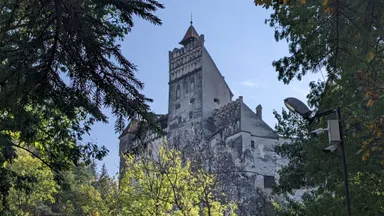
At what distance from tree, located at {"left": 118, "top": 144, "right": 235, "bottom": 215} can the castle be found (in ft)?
61.4

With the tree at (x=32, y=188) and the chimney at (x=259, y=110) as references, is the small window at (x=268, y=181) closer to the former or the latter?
the chimney at (x=259, y=110)

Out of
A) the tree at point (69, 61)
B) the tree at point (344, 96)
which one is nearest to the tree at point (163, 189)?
the tree at point (344, 96)

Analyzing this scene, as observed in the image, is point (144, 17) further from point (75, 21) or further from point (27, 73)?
point (27, 73)

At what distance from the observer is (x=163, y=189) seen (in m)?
23.1

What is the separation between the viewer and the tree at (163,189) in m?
22.7

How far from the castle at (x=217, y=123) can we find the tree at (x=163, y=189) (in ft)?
61.4

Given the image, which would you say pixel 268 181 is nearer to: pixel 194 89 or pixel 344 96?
pixel 194 89

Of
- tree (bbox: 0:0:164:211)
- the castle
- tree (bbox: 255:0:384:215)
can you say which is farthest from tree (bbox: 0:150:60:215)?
tree (bbox: 0:0:164:211)

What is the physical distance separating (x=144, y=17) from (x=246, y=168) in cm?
4559

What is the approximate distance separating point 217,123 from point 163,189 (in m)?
32.8

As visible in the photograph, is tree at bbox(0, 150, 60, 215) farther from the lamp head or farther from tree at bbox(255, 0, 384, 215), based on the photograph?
the lamp head

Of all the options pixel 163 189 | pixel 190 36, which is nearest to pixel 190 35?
pixel 190 36

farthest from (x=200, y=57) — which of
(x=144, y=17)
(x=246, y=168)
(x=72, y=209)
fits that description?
(x=144, y=17)

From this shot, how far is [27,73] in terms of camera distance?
16.8ft
